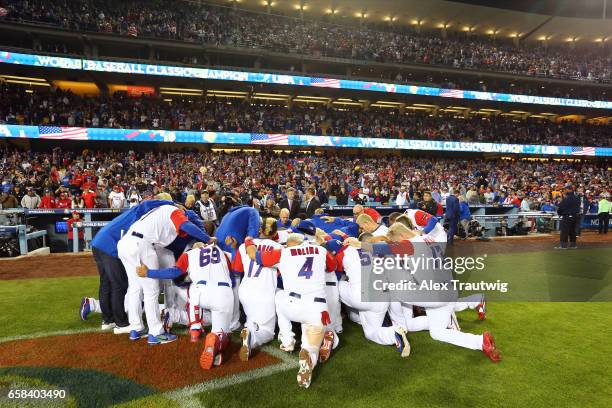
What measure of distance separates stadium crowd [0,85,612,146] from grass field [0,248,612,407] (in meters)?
21.7

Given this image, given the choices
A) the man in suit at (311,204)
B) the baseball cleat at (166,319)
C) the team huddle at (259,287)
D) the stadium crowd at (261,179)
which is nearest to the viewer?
the team huddle at (259,287)

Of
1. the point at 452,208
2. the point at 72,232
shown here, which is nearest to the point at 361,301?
the point at 452,208

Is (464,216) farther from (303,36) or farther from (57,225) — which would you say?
(303,36)

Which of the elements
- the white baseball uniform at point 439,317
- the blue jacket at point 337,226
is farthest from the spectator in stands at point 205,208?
the white baseball uniform at point 439,317

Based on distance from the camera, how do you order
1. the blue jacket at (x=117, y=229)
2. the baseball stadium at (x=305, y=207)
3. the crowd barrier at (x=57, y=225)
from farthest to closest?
the crowd barrier at (x=57, y=225) → the blue jacket at (x=117, y=229) → the baseball stadium at (x=305, y=207)

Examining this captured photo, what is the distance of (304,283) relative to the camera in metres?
4.40

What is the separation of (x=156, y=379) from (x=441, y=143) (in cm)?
3235

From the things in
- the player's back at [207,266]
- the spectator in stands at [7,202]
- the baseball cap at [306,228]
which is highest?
the spectator in stands at [7,202]

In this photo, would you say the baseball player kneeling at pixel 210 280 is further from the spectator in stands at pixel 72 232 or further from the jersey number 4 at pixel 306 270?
the spectator in stands at pixel 72 232

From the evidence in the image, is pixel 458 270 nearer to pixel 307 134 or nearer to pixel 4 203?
pixel 4 203

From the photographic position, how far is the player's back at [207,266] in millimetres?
4766

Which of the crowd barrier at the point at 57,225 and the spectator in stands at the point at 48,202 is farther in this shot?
the spectator in stands at the point at 48,202

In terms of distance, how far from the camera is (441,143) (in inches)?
1288

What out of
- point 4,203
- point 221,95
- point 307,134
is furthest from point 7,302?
point 221,95
